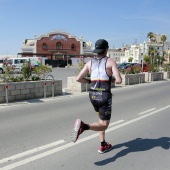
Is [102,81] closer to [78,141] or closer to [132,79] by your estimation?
[78,141]

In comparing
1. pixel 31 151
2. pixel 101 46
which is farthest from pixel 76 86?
pixel 101 46

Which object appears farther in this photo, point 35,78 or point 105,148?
point 35,78

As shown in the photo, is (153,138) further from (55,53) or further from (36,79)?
(55,53)

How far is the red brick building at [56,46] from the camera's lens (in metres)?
65.5

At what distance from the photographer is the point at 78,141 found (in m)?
4.85

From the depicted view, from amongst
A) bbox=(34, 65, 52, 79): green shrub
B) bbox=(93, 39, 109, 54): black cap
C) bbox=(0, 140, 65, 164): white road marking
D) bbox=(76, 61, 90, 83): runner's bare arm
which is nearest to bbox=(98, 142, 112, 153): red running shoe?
bbox=(0, 140, 65, 164): white road marking

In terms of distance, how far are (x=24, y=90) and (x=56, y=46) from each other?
194 ft

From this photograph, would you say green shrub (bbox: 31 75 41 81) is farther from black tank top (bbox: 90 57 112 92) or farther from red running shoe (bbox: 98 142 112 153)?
black tank top (bbox: 90 57 112 92)

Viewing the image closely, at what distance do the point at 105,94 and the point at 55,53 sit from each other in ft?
214

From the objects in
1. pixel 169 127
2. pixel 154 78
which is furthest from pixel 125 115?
pixel 154 78

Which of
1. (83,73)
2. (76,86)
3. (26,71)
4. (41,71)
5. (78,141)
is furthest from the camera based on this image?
(76,86)

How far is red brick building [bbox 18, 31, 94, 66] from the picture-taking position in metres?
65.5

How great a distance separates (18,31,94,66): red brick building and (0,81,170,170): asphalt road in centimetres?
5889

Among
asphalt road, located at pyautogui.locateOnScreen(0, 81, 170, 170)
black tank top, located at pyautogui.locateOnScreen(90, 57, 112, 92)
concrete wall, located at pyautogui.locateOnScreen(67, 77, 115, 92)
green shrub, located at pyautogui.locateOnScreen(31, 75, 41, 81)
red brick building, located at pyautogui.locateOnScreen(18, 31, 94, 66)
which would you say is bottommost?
asphalt road, located at pyautogui.locateOnScreen(0, 81, 170, 170)
